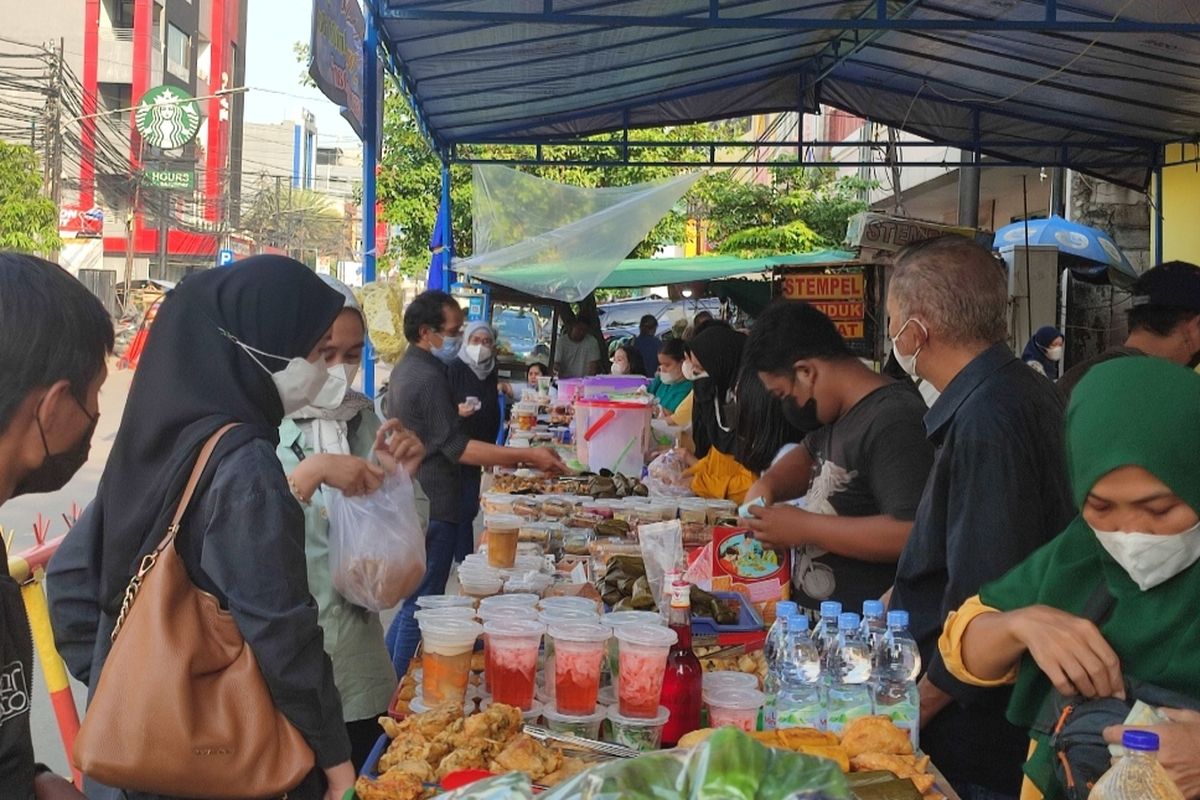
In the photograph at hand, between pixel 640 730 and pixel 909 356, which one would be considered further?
pixel 909 356

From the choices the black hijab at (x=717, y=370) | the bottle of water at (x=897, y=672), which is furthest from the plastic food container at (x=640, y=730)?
the black hijab at (x=717, y=370)

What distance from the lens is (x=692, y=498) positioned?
567cm

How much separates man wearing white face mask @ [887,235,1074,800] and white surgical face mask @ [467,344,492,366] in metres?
6.54

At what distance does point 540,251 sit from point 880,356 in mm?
3835

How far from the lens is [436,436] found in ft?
20.8

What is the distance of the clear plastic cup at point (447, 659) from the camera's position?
278 cm

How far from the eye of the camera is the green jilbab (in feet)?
6.31

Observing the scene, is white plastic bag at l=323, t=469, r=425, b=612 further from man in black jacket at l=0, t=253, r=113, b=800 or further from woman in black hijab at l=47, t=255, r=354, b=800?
man in black jacket at l=0, t=253, r=113, b=800

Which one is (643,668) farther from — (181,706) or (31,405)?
(31,405)

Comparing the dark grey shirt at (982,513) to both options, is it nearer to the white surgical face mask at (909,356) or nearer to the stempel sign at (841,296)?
the white surgical face mask at (909,356)

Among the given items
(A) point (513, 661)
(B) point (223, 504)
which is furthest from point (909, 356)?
(B) point (223, 504)

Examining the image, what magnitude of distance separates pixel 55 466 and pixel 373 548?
1416 millimetres

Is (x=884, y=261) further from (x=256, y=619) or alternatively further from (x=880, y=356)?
(x=256, y=619)

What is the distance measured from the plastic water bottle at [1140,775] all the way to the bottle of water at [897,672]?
84cm
